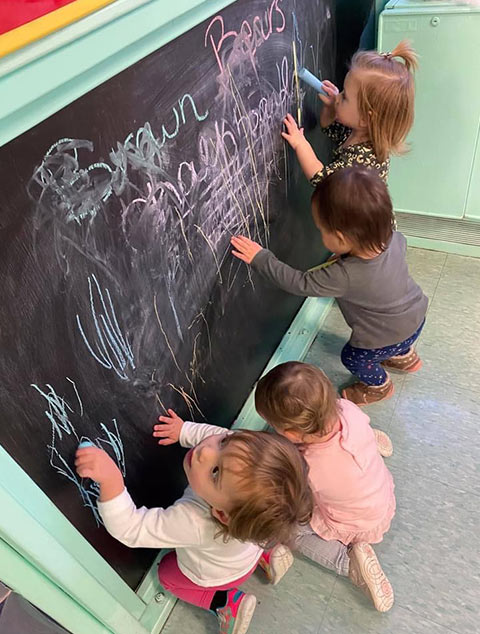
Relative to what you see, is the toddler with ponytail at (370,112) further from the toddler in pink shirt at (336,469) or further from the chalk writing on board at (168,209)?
the toddler in pink shirt at (336,469)

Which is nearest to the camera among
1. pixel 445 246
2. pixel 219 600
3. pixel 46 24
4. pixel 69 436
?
pixel 46 24

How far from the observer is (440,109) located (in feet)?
5.74

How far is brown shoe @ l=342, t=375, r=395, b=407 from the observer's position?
1609 mm

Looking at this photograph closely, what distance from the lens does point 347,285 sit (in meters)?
1.27

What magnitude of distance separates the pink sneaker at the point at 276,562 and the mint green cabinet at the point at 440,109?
1399 mm

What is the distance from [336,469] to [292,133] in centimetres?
86

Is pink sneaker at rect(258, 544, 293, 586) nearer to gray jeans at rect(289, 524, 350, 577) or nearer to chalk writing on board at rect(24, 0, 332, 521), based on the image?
gray jeans at rect(289, 524, 350, 577)

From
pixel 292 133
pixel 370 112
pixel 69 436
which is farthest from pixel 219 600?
pixel 370 112

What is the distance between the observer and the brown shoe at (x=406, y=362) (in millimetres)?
1665

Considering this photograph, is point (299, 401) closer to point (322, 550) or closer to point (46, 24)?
point (322, 550)

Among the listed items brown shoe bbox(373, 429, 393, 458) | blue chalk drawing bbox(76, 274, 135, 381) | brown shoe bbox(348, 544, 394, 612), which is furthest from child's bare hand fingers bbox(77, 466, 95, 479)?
brown shoe bbox(373, 429, 393, 458)

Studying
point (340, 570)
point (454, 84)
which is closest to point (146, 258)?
point (340, 570)

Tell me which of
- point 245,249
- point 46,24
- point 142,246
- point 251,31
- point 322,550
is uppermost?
point 46,24

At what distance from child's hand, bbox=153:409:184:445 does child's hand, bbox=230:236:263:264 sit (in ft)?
1.29
